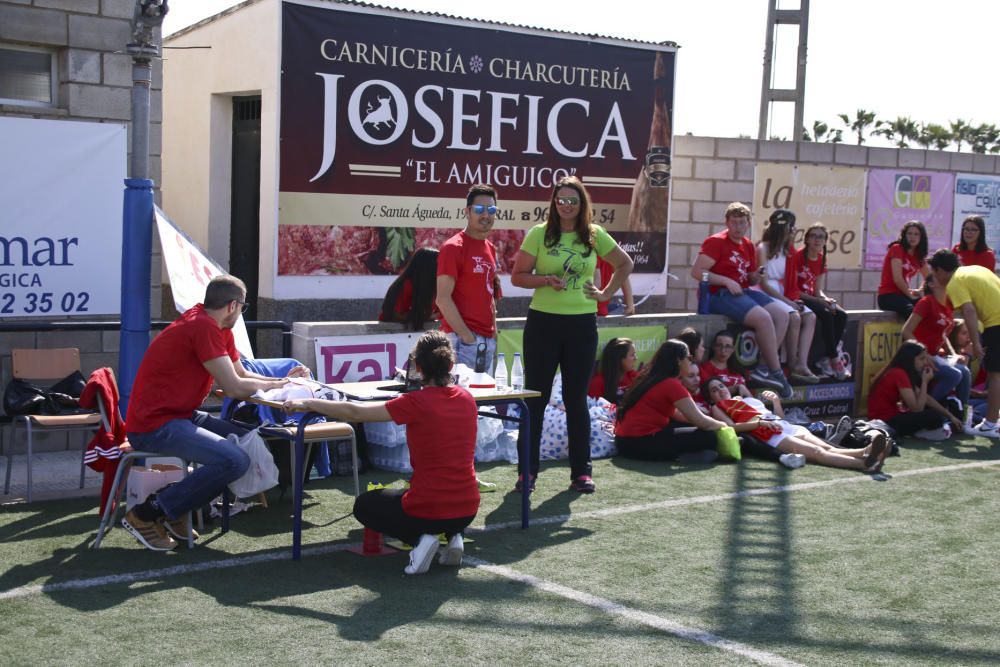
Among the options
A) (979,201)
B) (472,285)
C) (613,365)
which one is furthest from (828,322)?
(979,201)

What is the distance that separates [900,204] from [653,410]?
7.84m

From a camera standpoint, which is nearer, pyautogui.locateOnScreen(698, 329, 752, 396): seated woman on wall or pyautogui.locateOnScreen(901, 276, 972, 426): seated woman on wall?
pyautogui.locateOnScreen(698, 329, 752, 396): seated woman on wall

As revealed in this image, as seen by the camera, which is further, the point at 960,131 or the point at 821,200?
the point at 960,131

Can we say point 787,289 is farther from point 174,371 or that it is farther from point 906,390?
point 174,371

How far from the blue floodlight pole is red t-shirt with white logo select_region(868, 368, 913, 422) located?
675 cm

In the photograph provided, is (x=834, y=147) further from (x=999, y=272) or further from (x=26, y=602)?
(x=26, y=602)

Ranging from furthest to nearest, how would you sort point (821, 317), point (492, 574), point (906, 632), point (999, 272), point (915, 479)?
point (999, 272) → point (821, 317) → point (915, 479) → point (492, 574) → point (906, 632)

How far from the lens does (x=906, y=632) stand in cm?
517

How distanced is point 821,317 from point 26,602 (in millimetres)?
8196

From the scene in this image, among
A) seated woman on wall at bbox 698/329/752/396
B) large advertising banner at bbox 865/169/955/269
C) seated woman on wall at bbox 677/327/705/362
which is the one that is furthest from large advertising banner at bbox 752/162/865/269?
seated woman on wall at bbox 677/327/705/362

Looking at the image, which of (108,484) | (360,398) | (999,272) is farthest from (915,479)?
(999,272)

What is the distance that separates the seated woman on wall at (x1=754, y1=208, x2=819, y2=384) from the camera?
11.2 meters

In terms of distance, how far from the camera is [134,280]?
7113mm

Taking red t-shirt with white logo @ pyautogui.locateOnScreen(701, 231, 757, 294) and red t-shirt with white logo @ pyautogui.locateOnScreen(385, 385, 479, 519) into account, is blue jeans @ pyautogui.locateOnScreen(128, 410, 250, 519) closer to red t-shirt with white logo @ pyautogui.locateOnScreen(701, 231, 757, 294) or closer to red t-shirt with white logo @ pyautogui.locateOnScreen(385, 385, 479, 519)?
red t-shirt with white logo @ pyautogui.locateOnScreen(385, 385, 479, 519)
